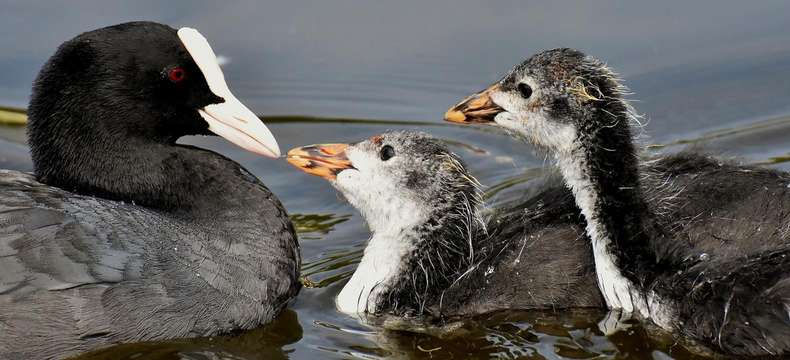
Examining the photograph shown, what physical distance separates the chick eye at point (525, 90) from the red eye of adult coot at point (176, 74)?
1.68 metres

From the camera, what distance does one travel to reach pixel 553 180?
25.9ft

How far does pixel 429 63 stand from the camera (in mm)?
10086

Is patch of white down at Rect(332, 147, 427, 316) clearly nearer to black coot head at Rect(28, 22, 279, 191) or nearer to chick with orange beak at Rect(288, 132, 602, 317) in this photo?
chick with orange beak at Rect(288, 132, 602, 317)

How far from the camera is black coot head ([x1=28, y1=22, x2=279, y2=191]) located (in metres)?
7.31

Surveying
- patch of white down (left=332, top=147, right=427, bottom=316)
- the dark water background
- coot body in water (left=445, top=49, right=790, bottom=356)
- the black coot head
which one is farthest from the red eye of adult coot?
coot body in water (left=445, top=49, right=790, bottom=356)

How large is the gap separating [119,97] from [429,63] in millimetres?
3188

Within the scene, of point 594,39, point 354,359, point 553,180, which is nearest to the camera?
point 354,359

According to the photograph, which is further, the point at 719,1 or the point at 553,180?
the point at 719,1

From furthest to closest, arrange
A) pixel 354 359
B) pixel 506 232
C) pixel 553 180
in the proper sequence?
pixel 553 180 → pixel 506 232 → pixel 354 359

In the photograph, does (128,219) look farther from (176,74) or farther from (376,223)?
(376,223)

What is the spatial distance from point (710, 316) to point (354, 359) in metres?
1.61

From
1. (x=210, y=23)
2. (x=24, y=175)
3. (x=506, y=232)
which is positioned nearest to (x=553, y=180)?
(x=506, y=232)

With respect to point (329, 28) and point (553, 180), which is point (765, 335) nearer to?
point (553, 180)

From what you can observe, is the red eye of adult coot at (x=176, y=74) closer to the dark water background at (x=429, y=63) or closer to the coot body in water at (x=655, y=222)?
the dark water background at (x=429, y=63)
